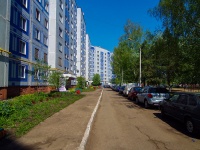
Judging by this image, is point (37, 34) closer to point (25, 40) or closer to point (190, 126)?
point (25, 40)

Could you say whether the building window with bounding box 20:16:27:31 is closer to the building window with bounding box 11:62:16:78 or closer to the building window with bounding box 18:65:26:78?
the building window with bounding box 18:65:26:78

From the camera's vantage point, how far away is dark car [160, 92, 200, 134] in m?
6.42

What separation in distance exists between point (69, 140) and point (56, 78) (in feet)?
53.3

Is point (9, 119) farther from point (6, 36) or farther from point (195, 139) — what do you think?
point (6, 36)

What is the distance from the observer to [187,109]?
7.05 m

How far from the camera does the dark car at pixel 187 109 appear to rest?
21.1 ft

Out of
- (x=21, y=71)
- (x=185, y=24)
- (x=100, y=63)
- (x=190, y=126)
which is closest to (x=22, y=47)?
(x=21, y=71)

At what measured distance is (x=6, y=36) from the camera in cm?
1593

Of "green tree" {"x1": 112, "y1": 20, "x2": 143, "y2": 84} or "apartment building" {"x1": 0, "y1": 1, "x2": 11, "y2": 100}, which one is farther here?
"green tree" {"x1": 112, "y1": 20, "x2": 143, "y2": 84}

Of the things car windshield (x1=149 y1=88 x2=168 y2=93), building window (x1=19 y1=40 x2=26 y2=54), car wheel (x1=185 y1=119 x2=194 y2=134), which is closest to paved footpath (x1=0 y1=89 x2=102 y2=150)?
car wheel (x1=185 y1=119 x2=194 y2=134)

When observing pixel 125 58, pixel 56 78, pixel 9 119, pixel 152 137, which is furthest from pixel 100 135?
pixel 125 58

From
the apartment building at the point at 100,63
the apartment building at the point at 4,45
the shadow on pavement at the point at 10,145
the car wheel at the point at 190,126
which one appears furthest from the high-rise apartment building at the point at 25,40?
the apartment building at the point at 100,63

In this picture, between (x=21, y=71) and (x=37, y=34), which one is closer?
(x=21, y=71)

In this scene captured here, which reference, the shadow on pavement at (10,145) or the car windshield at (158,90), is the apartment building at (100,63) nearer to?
the car windshield at (158,90)
